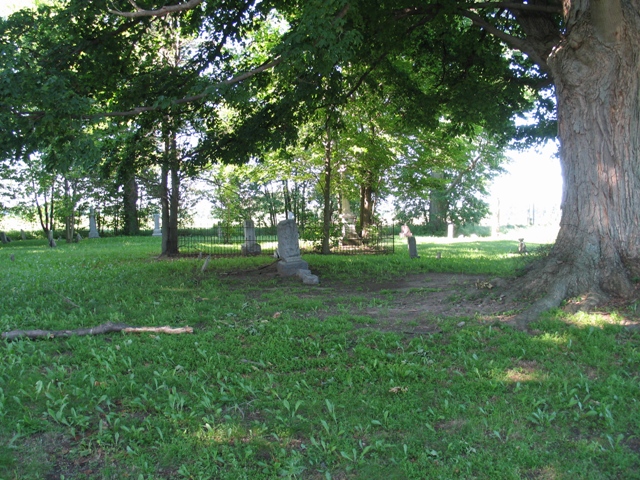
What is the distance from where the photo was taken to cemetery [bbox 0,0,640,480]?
3.57 m

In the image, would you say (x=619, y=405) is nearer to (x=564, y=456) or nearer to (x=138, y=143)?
(x=564, y=456)

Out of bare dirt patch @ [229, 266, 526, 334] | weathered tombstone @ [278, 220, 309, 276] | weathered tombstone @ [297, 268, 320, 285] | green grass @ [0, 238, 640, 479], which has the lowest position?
green grass @ [0, 238, 640, 479]

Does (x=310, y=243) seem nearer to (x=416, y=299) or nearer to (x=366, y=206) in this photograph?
(x=366, y=206)

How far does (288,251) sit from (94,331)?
22.3 feet

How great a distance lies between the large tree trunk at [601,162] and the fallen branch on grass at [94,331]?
5.11 m

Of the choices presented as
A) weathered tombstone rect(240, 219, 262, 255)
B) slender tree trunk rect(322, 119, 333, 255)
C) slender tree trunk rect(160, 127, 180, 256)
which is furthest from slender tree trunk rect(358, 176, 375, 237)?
slender tree trunk rect(160, 127, 180, 256)

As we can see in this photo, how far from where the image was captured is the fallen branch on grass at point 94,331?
610cm

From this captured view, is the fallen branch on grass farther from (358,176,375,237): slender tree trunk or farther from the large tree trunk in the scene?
(358,176,375,237): slender tree trunk

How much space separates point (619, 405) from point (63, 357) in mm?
5669

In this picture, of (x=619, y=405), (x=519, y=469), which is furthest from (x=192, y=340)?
(x=619, y=405)

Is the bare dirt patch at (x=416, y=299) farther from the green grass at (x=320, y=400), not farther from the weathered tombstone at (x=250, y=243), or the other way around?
the weathered tombstone at (x=250, y=243)

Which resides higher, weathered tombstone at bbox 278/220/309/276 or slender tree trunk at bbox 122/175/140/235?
slender tree trunk at bbox 122/175/140/235

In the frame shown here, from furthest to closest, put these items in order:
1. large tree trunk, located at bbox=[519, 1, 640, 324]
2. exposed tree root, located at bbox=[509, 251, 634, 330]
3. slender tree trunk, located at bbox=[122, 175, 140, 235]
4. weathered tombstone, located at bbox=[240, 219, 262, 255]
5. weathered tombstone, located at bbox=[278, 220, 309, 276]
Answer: slender tree trunk, located at bbox=[122, 175, 140, 235], weathered tombstone, located at bbox=[240, 219, 262, 255], weathered tombstone, located at bbox=[278, 220, 309, 276], large tree trunk, located at bbox=[519, 1, 640, 324], exposed tree root, located at bbox=[509, 251, 634, 330]

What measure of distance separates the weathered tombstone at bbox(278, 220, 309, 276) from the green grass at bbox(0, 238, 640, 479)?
5.08 m
